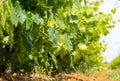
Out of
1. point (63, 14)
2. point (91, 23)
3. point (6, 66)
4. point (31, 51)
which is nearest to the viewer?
point (63, 14)

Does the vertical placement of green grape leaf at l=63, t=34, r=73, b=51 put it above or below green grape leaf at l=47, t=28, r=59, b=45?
below

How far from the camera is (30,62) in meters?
4.28

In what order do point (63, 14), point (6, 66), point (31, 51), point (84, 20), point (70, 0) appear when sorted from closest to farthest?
point (63, 14)
point (70, 0)
point (31, 51)
point (6, 66)
point (84, 20)

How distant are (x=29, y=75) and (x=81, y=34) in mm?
816

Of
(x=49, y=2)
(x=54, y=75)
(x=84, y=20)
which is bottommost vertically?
(x=54, y=75)

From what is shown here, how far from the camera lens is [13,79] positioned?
4.00 metres

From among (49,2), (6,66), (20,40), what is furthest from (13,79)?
(49,2)

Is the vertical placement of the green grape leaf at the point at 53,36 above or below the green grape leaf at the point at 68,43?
above

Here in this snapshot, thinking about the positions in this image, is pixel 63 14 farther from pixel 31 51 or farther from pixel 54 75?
pixel 54 75

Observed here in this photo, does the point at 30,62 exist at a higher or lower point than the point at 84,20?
lower

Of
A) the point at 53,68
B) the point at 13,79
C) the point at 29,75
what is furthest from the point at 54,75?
the point at 13,79

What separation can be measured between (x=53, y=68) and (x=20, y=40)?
71.2 inches

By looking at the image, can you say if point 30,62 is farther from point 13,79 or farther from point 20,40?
point 20,40

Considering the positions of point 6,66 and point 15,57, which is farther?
point 6,66
